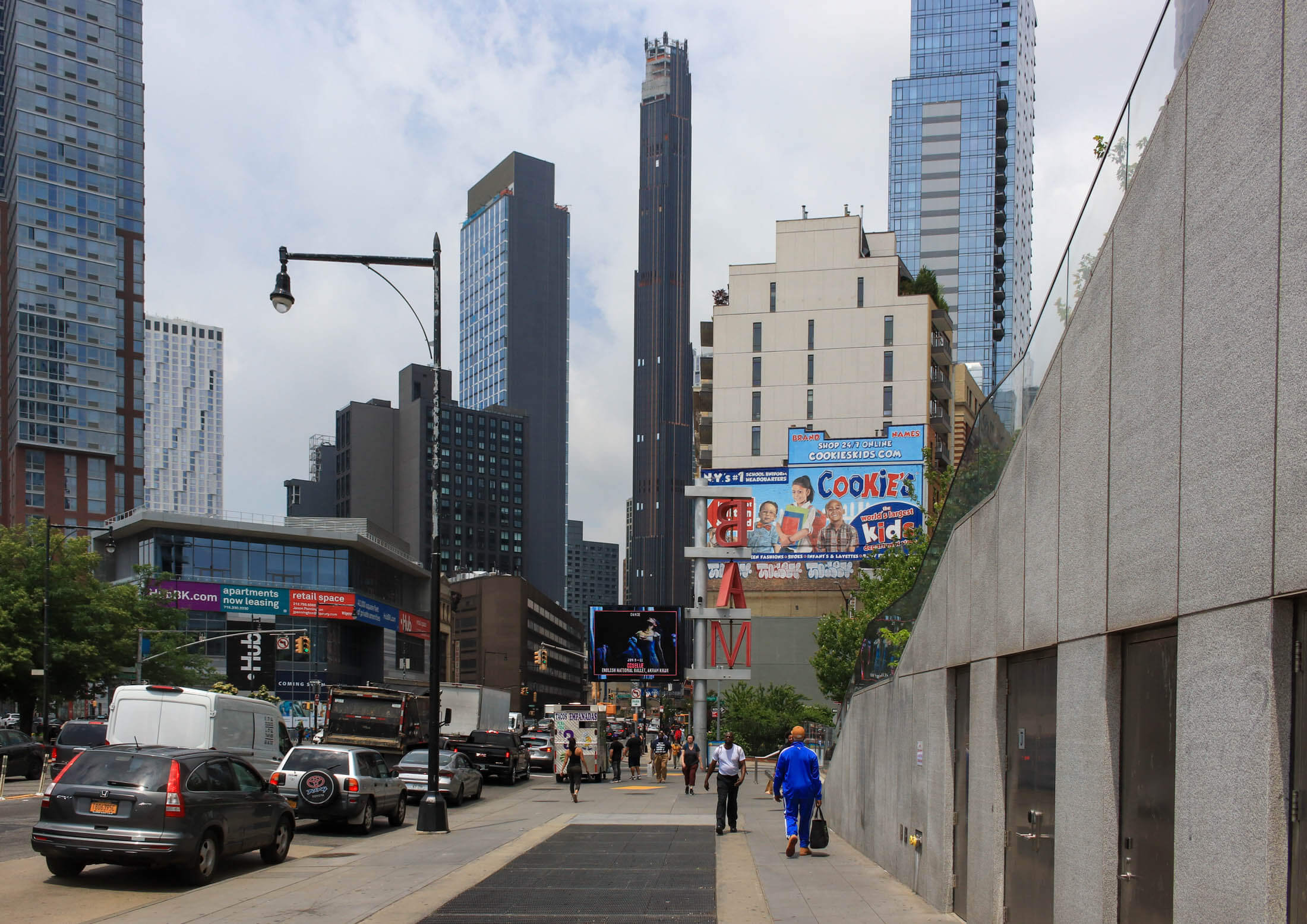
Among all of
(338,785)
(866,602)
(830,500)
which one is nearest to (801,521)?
(830,500)

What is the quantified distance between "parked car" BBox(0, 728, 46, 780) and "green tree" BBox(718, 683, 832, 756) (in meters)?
32.0

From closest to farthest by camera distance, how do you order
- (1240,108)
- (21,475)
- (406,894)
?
(1240,108), (406,894), (21,475)

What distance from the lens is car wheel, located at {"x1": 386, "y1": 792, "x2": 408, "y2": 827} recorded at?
22.6 m

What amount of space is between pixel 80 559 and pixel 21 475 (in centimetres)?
7461

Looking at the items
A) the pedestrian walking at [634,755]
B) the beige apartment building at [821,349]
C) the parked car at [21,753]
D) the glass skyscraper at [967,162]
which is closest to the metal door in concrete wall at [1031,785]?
the parked car at [21,753]

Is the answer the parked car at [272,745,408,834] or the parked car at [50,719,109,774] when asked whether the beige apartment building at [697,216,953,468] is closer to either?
the parked car at [50,719,109,774]

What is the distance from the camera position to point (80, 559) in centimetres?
5534

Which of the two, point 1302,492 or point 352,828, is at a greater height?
point 1302,492

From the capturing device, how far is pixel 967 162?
522 ft

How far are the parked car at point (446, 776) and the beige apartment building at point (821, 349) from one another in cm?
5997

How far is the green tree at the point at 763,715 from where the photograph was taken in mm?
60312

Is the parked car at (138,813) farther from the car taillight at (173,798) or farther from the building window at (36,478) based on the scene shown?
the building window at (36,478)

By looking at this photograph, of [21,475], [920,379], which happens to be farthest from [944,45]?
[21,475]

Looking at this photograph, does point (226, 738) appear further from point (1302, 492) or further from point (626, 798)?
point (1302, 492)
